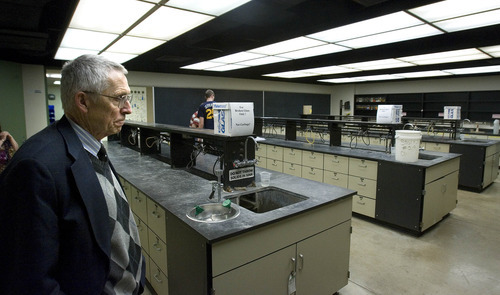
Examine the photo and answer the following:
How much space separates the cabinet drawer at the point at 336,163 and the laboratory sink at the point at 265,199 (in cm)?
183

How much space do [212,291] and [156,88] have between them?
6111mm

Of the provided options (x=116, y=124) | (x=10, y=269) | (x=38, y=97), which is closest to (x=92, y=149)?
(x=116, y=124)

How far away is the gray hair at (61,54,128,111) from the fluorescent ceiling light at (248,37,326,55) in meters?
3.15

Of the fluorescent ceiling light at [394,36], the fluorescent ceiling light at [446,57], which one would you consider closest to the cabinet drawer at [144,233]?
the fluorescent ceiling light at [394,36]

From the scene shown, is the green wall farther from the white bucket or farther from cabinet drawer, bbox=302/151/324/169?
the white bucket

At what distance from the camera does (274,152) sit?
482 cm

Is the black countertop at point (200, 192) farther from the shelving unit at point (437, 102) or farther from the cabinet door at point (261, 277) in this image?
the shelving unit at point (437, 102)

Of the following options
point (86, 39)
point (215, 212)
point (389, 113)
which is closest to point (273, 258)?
point (215, 212)

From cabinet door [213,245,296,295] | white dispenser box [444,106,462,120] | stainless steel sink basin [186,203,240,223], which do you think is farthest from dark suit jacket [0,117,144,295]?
white dispenser box [444,106,462,120]

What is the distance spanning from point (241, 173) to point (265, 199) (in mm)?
278

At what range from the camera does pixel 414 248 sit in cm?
283

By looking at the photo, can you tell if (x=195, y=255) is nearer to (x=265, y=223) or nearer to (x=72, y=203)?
(x=265, y=223)

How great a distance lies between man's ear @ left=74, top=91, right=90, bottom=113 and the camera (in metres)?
0.87

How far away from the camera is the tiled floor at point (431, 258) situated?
222cm
